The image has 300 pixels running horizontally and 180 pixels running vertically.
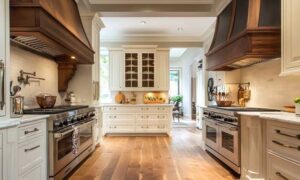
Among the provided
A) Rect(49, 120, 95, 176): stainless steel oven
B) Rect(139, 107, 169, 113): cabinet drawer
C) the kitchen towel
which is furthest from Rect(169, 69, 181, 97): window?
the kitchen towel

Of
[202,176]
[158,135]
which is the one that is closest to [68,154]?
[202,176]

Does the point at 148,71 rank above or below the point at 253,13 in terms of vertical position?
below

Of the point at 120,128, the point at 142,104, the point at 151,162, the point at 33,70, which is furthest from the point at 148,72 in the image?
the point at 33,70

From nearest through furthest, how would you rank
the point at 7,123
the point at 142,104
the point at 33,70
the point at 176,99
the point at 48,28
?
the point at 7,123
the point at 48,28
the point at 33,70
the point at 142,104
the point at 176,99

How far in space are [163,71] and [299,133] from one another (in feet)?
17.4

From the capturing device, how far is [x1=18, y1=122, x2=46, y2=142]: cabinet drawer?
2.17m

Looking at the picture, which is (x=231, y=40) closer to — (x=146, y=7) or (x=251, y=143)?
(x=251, y=143)

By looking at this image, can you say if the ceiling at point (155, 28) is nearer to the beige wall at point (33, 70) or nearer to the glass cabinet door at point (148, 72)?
the glass cabinet door at point (148, 72)

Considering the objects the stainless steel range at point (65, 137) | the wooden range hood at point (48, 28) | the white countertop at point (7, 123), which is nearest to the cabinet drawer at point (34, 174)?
the stainless steel range at point (65, 137)

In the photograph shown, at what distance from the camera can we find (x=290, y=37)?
2498 mm

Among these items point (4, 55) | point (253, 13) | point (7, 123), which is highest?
point (253, 13)

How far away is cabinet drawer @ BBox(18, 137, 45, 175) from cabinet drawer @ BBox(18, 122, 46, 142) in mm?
54

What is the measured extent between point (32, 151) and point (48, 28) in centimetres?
126

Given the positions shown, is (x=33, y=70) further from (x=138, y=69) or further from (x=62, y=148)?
(x=138, y=69)
